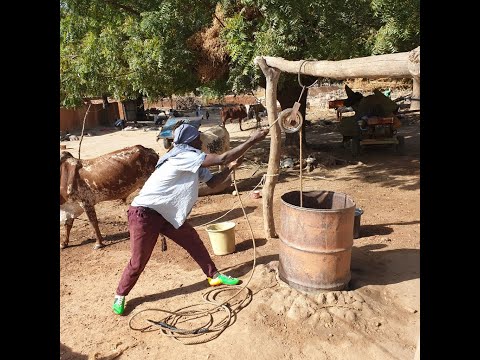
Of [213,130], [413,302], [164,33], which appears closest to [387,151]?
[213,130]

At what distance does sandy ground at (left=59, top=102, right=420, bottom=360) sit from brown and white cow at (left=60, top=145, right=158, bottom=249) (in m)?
0.59

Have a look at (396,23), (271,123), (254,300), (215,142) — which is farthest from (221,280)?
(396,23)

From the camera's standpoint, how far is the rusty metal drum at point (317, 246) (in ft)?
13.0

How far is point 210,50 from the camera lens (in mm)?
8133

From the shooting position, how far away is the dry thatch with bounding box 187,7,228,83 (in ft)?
26.1

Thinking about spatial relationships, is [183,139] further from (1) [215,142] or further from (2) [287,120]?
(1) [215,142]

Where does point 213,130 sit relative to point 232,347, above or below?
above

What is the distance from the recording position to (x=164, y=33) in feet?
24.7

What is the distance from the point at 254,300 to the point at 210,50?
5764 millimetres

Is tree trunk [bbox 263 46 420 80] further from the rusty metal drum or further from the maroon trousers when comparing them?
the maroon trousers

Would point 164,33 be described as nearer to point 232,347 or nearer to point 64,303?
point 64,303

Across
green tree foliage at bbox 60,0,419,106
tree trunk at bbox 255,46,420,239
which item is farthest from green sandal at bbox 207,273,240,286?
green tree foliage at bbox 60,0,419,106

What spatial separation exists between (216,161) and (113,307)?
1.98 meters

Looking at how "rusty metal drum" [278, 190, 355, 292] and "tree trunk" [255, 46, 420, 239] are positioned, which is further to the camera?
"rusty metal drum" [278, 190, 355, 292]
